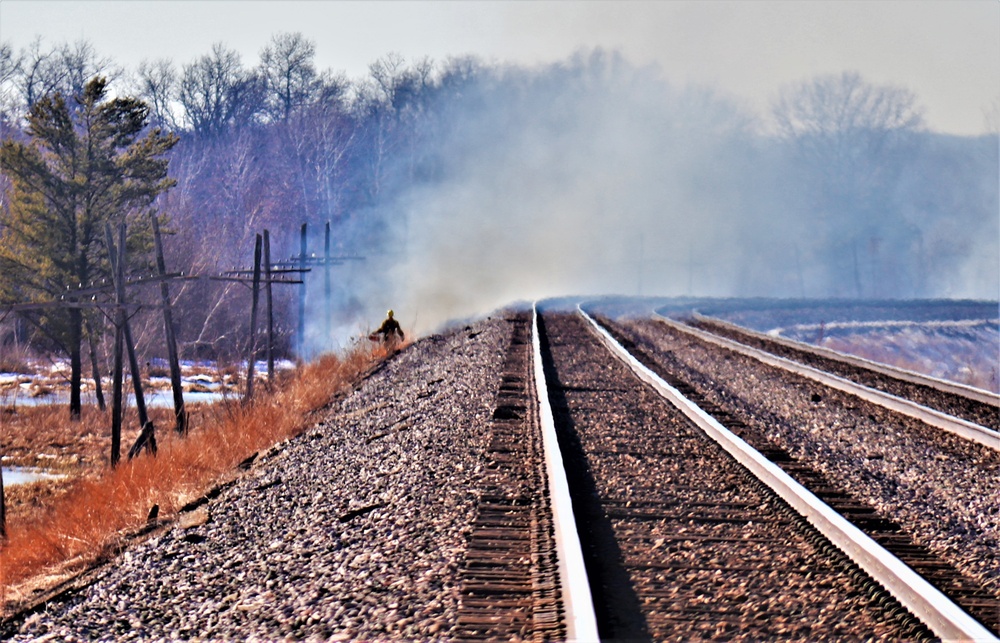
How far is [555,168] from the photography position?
3177 inches

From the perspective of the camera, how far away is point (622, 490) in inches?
305

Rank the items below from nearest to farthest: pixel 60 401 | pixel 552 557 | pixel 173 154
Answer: pixel 552 557, pixel 60 401, pixel 173 154

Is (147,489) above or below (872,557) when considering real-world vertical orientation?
below

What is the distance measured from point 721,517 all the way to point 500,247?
215 feet

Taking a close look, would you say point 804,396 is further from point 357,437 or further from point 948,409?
point 357,437

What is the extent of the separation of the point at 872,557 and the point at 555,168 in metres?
76.1

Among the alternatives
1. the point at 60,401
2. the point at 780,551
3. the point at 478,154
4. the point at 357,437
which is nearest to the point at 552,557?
the point at 780,551

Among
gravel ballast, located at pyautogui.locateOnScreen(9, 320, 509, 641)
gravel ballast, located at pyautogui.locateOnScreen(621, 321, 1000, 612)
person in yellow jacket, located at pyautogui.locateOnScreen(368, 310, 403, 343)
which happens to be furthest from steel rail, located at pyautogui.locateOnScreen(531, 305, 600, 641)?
person in yellow jacket, located at pyautogui.locateOnScreen(368, 310, 403, 343)

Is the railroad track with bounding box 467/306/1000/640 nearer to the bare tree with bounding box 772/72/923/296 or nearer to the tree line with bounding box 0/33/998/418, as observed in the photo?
the tree line with bounding box 0/33/998/418

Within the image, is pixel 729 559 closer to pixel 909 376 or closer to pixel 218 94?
pixel 909 376

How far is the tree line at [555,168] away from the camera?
63.6 m

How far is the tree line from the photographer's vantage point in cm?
6359

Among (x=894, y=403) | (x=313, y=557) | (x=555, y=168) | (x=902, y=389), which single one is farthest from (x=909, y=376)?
(x=555, y=168)

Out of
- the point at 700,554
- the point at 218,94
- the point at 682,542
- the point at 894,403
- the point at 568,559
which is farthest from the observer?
the point at 218,94
